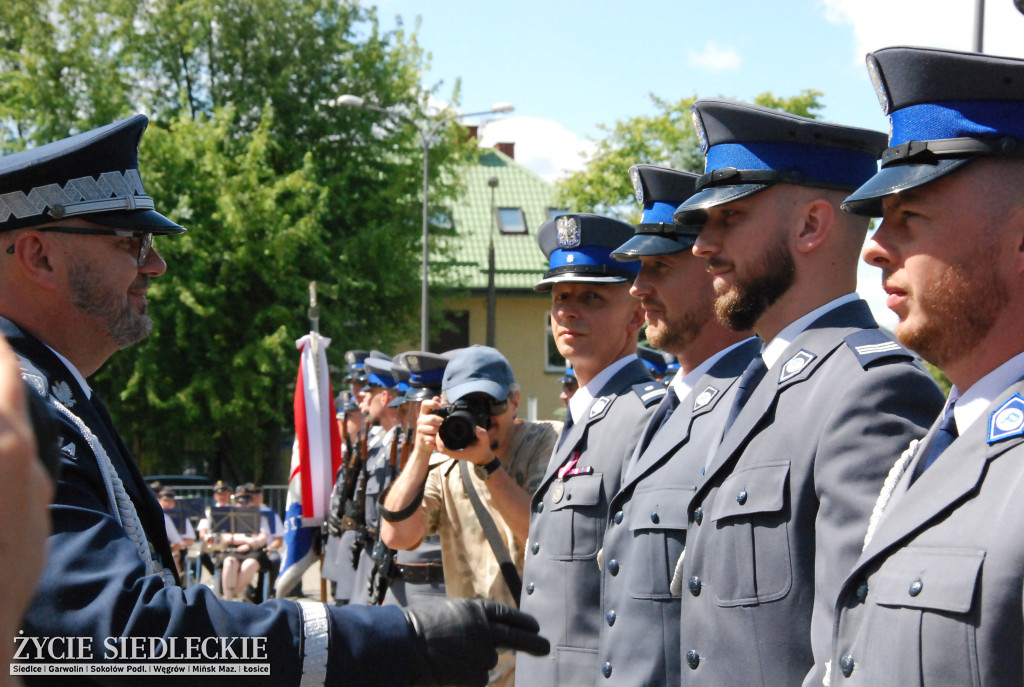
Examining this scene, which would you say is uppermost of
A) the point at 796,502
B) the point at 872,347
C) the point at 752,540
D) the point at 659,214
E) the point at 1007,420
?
the point at 659,214

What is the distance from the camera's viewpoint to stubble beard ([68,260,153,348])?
9.70 ft

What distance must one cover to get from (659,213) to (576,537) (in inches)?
48.3

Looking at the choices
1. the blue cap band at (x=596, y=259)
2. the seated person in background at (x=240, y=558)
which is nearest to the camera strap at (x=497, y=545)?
the blue cap band at (x=596, y=259)

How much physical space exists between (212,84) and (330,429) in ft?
62.0

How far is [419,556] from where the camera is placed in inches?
245

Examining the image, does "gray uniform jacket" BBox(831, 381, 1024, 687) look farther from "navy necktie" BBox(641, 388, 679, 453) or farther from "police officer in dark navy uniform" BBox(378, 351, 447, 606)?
"police officer in dark navy uniform" BBox(378, 351, 447, 606)

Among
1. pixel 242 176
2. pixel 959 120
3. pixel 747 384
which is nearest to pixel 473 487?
pixel 747 384

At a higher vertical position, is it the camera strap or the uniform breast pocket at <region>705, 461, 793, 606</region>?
the uniform breast pocket at <region>705, 461, 793, 606</region>

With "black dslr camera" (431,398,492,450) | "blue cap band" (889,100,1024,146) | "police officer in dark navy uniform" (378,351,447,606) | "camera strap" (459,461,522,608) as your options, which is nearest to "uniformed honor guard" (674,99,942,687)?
"blue cap band" (889,100,1024,146)

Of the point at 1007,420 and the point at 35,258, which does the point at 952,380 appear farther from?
the point at 35,258

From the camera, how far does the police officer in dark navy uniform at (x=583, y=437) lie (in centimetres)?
388

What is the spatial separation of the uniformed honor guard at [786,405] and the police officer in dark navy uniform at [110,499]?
68 centimetres

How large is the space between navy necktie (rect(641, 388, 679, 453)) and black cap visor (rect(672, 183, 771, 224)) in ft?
2.47

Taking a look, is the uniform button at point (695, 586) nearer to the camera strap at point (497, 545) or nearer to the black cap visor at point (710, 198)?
the black cap visor at point (710, 198)
